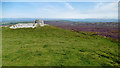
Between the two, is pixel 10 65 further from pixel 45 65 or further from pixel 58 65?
pixel 58 65

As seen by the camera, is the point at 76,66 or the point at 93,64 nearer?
the point at 76,66

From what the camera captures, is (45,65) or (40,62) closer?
(45,65)

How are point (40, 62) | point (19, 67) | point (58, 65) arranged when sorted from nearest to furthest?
point (19, 67) → point (58, 65) → point (40, 62)

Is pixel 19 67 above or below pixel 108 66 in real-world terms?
above

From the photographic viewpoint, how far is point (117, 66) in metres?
11.0

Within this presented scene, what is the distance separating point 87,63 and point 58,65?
4.25 meters

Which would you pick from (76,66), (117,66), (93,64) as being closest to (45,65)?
(76,66)

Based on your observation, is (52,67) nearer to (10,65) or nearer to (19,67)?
(19,67)

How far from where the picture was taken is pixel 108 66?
10852mm

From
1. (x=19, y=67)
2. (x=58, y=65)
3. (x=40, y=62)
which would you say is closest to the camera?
(x=19, y=67)

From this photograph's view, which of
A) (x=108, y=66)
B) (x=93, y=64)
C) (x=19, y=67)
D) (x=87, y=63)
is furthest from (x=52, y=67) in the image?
(x=108, y=66)

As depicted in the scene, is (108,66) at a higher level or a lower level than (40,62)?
lower

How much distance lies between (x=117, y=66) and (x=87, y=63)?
413 centimetres

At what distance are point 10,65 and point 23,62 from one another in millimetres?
1502
